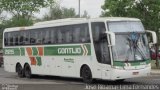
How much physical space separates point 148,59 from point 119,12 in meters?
12.3

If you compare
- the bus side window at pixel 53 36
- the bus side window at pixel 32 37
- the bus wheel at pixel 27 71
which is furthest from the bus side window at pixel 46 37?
the bus wheel at pixel 27 71

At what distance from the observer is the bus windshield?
2288cm

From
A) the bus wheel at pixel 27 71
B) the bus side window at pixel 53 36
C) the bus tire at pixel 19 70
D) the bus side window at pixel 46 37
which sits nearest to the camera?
the bus side window at pixel 53 36

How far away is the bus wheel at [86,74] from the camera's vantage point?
2456 centimetres

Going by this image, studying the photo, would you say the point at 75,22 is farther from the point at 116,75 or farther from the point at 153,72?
the point at 153,72

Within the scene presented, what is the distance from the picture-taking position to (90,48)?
24.4 meters

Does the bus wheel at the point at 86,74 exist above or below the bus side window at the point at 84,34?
below

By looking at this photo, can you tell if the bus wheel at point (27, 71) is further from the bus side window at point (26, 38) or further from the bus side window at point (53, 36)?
the bus side window at point (53, 36)

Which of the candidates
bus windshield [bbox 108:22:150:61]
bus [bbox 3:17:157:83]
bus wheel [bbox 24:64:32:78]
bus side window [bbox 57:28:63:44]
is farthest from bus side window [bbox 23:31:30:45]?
bus windshield [bbox 108:22:150:61]

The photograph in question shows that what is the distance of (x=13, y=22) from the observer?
60.3 m

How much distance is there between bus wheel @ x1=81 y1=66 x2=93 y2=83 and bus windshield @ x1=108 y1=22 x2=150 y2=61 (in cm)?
228

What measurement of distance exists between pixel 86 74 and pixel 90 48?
136cm

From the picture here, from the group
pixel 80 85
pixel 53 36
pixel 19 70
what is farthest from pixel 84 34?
pixel 19 70

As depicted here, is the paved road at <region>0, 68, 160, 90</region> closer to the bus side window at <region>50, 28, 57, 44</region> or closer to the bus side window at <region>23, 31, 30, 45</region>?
the bus side window at <region>50, 28, 57, 44</region>
